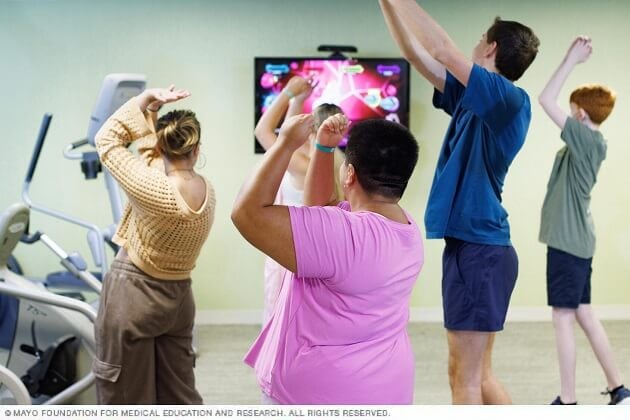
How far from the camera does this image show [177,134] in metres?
2.66

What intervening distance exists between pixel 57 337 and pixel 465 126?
5.67 feet

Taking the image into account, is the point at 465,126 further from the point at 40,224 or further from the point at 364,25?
the point at 40,224

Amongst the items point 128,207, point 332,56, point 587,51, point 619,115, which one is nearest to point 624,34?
point 619,115

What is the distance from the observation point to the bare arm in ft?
8.05

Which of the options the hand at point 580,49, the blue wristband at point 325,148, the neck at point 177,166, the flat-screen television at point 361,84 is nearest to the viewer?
the blue wristband at point 325,148

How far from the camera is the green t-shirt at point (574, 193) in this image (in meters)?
3.28

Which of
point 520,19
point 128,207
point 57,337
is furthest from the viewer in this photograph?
point 520,19

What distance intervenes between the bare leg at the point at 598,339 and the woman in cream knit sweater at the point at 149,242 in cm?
158

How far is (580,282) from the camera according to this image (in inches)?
132

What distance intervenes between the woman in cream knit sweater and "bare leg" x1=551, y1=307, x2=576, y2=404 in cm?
147

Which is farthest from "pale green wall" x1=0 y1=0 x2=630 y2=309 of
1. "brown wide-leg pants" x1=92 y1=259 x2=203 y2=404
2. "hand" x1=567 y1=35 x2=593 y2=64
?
"brown wide-leg pants" x1=92 y1=259 x2=203 y2=404

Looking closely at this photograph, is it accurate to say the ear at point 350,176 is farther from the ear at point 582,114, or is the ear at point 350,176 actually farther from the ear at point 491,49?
the ear at point 582,114

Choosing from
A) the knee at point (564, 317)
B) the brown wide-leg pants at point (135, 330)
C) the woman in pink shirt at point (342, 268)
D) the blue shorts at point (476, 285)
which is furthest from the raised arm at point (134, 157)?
the knee at point (564, 317)

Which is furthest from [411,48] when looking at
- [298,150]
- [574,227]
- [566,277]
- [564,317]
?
[564,317]
